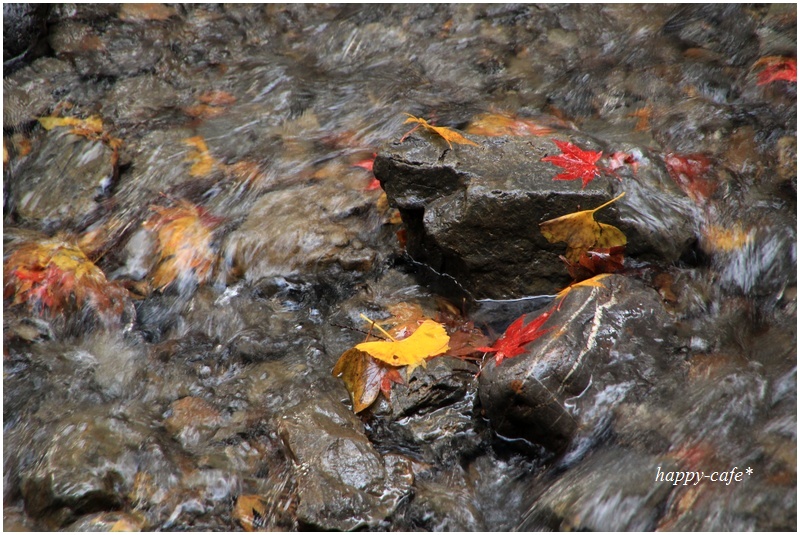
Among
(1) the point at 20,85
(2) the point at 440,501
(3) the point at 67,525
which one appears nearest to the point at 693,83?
(2) the point at 440,501

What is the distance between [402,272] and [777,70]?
3023 millimetres

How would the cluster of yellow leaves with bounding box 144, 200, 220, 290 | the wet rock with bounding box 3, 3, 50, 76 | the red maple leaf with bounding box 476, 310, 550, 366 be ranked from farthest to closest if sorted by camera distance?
the wet rock with bounding box 3, 3, 50, 76
the cluster of yellow leaves with bounding box 144, 200, 220, 290
the red maple leaf with bounding box 476, 310, 550, 366

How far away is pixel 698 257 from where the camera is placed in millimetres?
3639

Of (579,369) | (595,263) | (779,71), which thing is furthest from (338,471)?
(779,71)

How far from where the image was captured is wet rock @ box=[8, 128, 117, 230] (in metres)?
4.66

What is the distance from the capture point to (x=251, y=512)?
2.86 meters

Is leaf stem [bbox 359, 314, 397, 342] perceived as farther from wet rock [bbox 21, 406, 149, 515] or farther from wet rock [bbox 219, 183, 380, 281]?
wet rock [bbox 21, 406, 149, 515]

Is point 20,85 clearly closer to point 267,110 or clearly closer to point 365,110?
point 267,110

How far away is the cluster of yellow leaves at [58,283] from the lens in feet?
12.8

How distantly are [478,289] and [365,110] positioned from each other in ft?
7.20

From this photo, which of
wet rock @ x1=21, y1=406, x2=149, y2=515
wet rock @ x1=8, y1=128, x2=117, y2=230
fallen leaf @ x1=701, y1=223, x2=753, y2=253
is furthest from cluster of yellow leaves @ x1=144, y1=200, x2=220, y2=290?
fallen leaf @ x1=701, y1=223, x2=753, y2=253

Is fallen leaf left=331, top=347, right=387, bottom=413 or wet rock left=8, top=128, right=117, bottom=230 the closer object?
fallen leaf left=331, top=347, right=387, bottom=413

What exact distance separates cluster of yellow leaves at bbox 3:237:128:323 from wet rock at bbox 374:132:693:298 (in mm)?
1821

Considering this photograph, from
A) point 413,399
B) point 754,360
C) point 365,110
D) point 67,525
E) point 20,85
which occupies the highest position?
point 20,85
